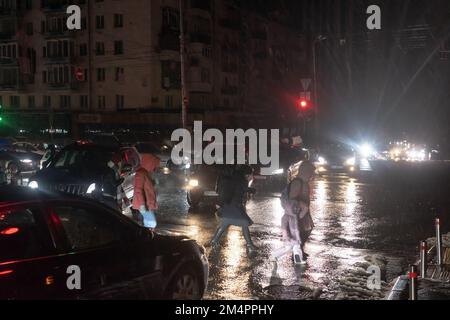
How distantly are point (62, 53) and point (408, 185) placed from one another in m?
41.9

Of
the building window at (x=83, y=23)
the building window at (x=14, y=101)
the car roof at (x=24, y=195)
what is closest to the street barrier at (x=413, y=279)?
the car roof at (x=24, y=195)

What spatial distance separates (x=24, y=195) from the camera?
529cm

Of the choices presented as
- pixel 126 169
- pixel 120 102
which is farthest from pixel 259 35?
pixel 126 169

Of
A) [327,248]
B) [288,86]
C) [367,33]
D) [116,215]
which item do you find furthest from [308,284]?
[288,86]

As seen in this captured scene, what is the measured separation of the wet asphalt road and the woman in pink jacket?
549 millimetres

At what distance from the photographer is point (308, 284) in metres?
8.46

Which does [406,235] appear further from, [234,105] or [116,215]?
[234,105]

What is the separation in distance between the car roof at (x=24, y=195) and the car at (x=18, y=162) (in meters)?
21.1

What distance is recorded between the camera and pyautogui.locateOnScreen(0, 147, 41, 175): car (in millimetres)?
26000

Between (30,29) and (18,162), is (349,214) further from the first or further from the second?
(30,29)

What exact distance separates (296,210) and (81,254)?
4689mm

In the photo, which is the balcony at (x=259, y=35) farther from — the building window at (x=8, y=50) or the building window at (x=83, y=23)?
the building window at (x=8, y=50)

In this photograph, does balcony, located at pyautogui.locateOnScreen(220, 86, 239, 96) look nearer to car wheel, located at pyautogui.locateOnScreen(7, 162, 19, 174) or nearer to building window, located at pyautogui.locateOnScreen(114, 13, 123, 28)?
building window, located at pyautogui.locateOnScreen(114, 13, 123, 28)

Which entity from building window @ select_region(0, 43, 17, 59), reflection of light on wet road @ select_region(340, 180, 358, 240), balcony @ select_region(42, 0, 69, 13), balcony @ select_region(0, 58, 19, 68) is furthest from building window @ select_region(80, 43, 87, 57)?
reflection of light on wet road @ select_region(340, 180, 358, 240)
